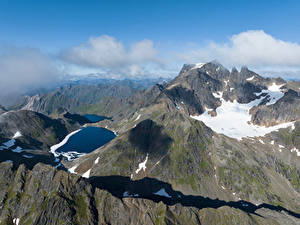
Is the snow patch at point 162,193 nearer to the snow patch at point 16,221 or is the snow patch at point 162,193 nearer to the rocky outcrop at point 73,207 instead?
the rocky outcrop at point 73,207

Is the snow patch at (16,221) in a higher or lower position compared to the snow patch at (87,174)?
higher

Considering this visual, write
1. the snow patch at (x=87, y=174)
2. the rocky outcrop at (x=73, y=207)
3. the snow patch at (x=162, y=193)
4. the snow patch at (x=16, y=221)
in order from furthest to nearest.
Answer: the snow patch at (x=87, y=174)
the snow patch at (x=162, y=193)
the rocky outcrop at (x=73, y=207)
the snow patch at (x=16, y=221)

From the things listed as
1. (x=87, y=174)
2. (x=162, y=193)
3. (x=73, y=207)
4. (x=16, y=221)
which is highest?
(x=73, y=207)

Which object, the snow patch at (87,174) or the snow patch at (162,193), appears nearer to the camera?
the snow patch at (162,193)

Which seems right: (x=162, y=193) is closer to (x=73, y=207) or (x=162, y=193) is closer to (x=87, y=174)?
(x=87, y=174)

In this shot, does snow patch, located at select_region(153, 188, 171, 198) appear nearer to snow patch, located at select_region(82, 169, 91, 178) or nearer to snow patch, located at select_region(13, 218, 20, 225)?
snow patch, located at select_region(82, 169, 91, 178)

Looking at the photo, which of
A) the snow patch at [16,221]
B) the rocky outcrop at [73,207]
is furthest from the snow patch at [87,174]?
the snow patch at [16,221]

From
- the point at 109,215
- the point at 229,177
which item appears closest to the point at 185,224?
the point at 109,215

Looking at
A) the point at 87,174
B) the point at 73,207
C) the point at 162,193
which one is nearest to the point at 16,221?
the point at 73,207

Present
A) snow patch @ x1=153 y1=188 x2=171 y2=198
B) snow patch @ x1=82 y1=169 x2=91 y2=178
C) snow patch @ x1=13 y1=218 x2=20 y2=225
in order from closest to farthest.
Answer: snow patch @ x1=13 y1=218 x2=20 y2=225
snow patch @ x1=153 y1=188 x2=171 y2=198
snow patch @ x1=82 y1=169 x2=91 y2=178

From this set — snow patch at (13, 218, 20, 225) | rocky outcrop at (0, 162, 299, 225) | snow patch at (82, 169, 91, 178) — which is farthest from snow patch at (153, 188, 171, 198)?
snow patch at (13, 218, 20, 225)

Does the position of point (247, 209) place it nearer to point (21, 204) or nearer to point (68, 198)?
point (68, 198)
